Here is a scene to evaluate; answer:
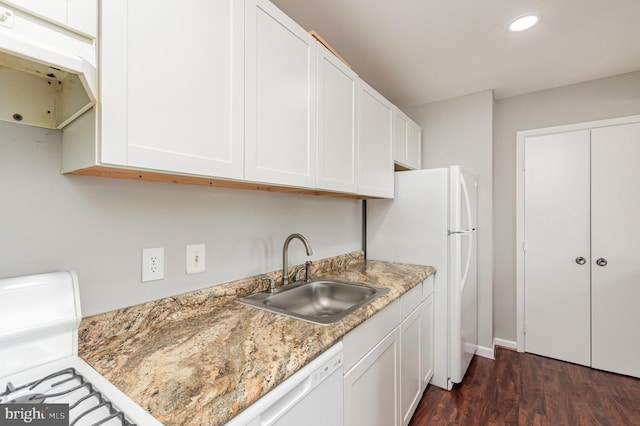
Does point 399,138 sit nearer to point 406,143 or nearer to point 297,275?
point 406,143

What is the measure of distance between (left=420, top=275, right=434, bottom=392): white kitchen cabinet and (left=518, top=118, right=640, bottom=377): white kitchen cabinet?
1261 millimetres

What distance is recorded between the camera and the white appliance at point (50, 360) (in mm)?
591

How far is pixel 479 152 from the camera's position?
8.85ft

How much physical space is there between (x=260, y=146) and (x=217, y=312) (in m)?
0.70

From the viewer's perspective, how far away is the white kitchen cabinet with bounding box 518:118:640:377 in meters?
2.33

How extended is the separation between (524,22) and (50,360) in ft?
8.59

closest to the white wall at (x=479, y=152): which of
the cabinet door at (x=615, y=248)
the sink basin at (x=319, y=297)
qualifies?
the cabinet door at (x=615, y=248)

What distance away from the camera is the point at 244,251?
1.46m

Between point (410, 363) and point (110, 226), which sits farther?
point (410, 363)

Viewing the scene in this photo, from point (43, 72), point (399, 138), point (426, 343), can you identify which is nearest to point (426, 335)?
point (426, 343)

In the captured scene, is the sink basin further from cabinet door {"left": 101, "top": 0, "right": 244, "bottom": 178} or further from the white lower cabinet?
cabinet door {"left": 101, "top": 0, "right": 244, "bottom": 178}

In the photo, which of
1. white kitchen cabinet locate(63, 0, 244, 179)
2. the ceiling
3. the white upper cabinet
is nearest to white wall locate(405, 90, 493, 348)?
the ceiling

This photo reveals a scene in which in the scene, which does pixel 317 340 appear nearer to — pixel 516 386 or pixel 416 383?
pixel 416 383

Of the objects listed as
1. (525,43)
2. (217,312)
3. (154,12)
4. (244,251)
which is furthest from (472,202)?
(154,12)
